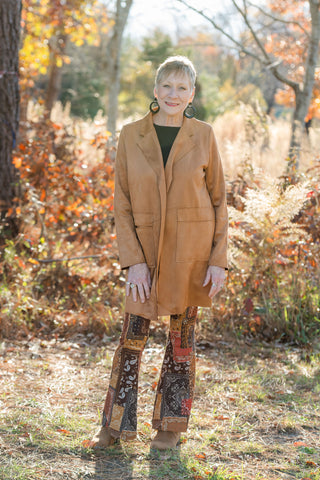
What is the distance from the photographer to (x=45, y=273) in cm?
502

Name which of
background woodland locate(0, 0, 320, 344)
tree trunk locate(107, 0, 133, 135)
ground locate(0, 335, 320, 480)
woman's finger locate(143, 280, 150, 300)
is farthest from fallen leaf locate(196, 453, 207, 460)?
tree trunk locate(107, 0, 133, 135)

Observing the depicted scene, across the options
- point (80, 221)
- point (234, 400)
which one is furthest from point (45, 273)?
point (234, 400)

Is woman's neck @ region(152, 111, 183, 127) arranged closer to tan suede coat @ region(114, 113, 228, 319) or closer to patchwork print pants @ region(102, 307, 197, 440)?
tan suede coat @ region(114, 113, 228, 319)

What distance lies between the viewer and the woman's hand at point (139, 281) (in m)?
2.54

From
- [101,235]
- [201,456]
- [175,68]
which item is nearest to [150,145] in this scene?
[175,68]

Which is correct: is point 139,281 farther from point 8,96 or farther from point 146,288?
point 8,96

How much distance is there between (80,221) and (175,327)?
8.47 ft

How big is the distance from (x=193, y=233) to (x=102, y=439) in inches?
42.2

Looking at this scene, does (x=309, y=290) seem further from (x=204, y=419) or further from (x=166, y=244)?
(x=166, y=244)

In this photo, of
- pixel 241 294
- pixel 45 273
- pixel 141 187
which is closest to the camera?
pixel 141 187

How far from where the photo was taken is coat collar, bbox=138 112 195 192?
8.29 feet

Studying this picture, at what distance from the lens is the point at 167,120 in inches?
103

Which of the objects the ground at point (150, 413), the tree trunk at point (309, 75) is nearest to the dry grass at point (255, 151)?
the tree trunk at point (309, 75)

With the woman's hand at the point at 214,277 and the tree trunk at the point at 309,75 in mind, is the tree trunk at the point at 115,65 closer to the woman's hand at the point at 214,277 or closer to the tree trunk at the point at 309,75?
the tree trunk at the point at 309,75
